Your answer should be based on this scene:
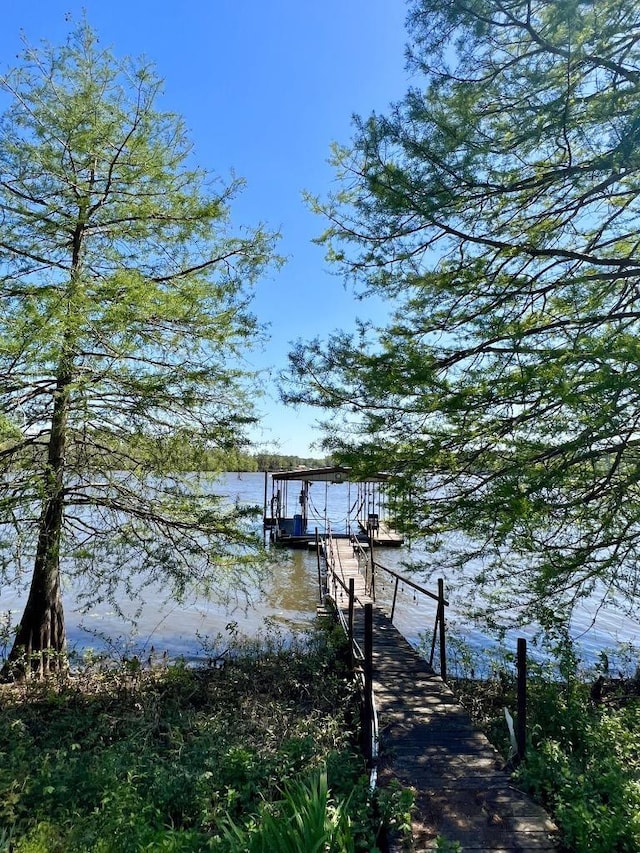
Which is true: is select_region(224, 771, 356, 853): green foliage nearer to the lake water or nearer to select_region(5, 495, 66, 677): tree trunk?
select_region(5, 495, 66, 677): tree trunk

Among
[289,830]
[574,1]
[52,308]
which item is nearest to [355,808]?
[289,830]

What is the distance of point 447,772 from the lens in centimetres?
413

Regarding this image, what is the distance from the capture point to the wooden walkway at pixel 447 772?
3367 mm

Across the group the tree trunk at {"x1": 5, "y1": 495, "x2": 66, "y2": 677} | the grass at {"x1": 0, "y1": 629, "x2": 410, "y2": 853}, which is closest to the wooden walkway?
the grass at {"x1": 0, "y1": 629, "x2": 410, "y2": 853}

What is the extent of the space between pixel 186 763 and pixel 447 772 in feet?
7.01

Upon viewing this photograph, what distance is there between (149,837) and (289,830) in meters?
1.04

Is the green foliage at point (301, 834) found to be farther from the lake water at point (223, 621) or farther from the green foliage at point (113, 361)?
the lake water at point (223, 621)

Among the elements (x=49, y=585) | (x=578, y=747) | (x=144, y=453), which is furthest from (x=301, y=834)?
(x=49, y=585)

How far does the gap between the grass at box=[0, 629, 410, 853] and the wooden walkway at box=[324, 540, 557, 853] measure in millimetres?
317

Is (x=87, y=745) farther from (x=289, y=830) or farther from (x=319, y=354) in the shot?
(x=319, y=354)

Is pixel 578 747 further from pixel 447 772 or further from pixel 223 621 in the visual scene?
pixel 223 621

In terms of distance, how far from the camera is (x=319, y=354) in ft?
18.1

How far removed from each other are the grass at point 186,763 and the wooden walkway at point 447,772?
12.5 inches

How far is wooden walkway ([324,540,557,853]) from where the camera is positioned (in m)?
3.37
